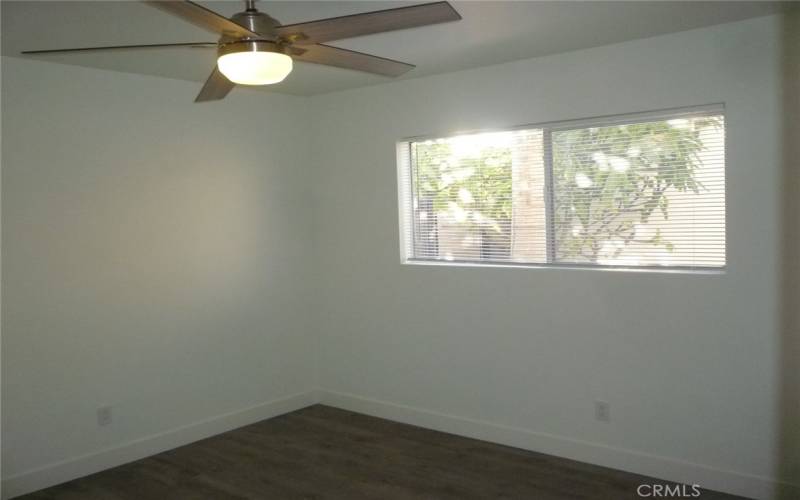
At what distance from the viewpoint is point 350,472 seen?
3748 millimetres

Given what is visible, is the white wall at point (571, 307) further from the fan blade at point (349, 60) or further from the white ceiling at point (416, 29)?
the fan blade at point (349, 60)

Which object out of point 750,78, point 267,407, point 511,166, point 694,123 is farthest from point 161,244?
point 750,78

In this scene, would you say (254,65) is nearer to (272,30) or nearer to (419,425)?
(272,30)

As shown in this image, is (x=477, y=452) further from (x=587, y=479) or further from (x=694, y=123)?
(x=694, y=123)

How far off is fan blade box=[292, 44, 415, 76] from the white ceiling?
312mm

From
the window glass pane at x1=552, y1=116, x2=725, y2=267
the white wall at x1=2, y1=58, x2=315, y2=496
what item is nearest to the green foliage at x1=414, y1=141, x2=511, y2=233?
the window glass pane at x1=552, y1=116, x2=725, y2=267

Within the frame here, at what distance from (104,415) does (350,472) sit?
4.97ft

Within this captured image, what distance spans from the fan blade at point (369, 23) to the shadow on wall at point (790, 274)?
Result: 1959mm

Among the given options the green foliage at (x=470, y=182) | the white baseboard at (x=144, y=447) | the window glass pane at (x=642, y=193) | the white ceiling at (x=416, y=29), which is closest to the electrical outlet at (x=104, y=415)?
the white baseboard at (x=144, y=447)

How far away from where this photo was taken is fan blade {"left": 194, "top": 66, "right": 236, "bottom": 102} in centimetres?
262

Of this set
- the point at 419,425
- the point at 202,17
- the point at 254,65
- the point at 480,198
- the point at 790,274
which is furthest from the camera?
the point at 419,425

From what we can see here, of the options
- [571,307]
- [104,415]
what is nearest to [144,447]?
[104,415]

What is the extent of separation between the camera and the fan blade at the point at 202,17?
1797 millimetres

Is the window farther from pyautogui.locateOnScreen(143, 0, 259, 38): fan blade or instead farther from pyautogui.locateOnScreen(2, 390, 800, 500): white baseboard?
pyautogui.locateOnScreen(143, 0, 259, 38): fan blade
